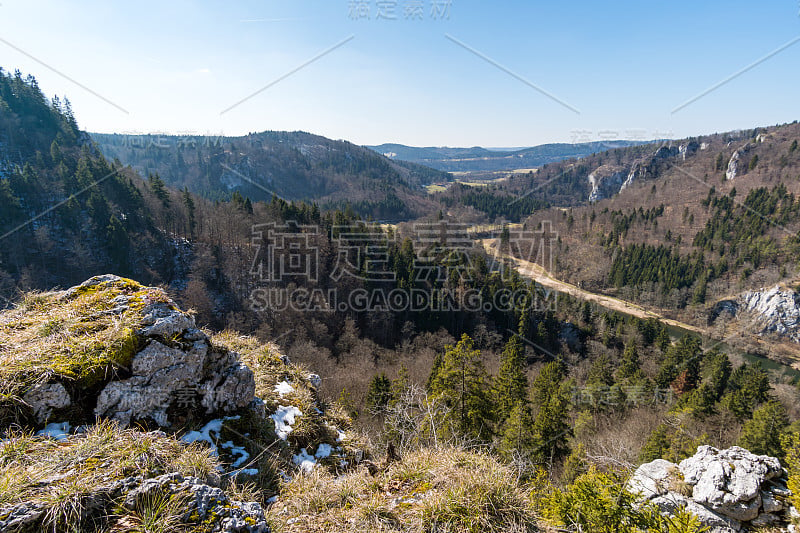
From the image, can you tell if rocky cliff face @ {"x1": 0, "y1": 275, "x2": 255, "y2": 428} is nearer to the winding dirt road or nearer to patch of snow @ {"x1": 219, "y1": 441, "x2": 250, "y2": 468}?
patch of snow @ {"x1": 219, "y1": 441, "x2": 250, "y2": 468}

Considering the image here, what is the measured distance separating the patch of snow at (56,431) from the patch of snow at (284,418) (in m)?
3.48

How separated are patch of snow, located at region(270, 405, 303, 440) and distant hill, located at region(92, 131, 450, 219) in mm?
110302

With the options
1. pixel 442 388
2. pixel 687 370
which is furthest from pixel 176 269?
pixel 687 370

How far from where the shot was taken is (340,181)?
168500mm

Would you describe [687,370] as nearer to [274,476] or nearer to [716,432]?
[716,432]

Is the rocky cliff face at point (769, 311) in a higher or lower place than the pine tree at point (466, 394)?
lower

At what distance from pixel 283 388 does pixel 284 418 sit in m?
1.44

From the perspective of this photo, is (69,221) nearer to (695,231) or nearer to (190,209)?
(190,209)

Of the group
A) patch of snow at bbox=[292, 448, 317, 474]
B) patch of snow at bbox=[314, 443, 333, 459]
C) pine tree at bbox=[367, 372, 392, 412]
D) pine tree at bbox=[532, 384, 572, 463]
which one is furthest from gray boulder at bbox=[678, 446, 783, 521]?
pine tree at bbox=[367, 372, 392, 412]

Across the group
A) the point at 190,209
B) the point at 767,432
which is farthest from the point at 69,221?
the point at 767,432

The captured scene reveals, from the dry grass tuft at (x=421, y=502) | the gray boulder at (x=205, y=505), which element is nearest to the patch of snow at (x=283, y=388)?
the dry grass tuft at (x=421, y=502)

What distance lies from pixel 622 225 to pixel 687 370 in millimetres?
85541

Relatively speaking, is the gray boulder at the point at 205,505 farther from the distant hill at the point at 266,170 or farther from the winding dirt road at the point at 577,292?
the distant hill at the point at 266,170

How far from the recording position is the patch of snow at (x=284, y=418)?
724cm
